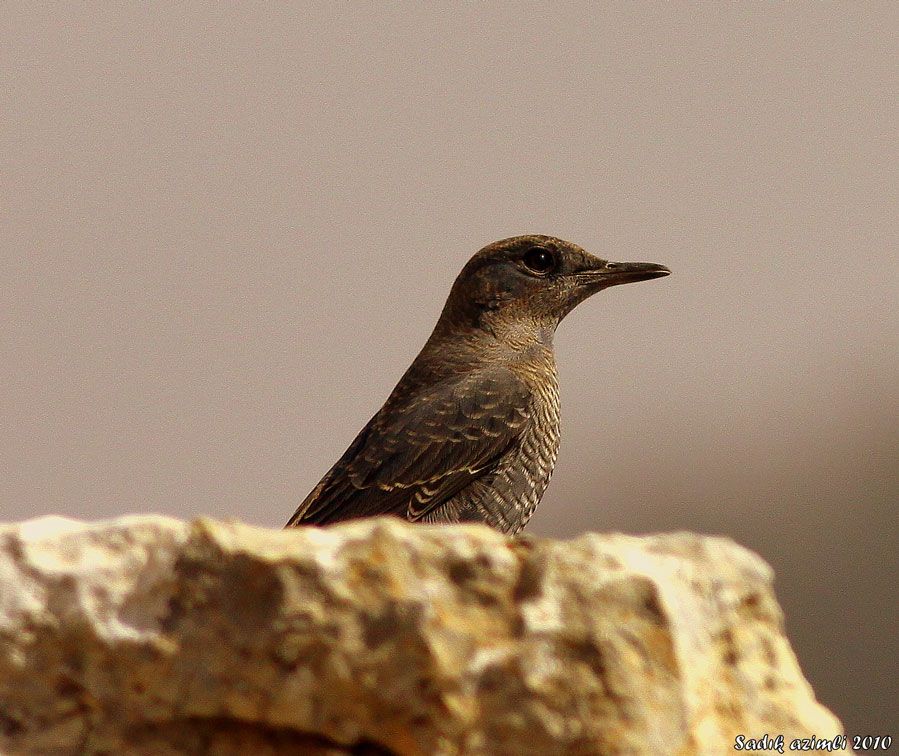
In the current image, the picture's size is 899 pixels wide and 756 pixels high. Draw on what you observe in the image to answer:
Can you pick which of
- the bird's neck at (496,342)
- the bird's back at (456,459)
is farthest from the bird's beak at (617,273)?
the bird's back at (456,459)

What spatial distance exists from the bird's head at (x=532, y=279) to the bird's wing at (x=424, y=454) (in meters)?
0.75

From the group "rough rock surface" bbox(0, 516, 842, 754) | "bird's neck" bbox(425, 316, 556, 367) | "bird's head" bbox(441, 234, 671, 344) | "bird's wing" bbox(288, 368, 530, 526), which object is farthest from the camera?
"bird's head" bbox(441, 234, 671, 344)

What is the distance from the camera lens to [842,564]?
25766 mm

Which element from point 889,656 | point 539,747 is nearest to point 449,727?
point 539,747

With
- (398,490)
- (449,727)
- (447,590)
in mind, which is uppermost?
(447,590)

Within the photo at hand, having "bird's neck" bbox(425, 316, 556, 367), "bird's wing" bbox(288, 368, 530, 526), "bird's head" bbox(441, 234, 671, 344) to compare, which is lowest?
"bird's wing" bbox(288, 368, 530, 526)

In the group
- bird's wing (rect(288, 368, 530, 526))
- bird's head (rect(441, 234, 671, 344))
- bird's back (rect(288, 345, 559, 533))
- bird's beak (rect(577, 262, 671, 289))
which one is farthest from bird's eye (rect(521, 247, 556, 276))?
bird's wing (rect(288, 368, 530, 526))

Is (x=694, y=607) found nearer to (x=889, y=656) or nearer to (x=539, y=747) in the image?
(x=539, y=747)

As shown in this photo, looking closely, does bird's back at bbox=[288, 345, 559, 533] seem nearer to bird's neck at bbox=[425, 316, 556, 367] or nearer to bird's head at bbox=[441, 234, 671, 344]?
bird's neck at bbox=[425, 316, 556, 367]

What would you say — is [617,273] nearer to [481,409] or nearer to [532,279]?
[532,279]

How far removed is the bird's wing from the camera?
7.82 meters

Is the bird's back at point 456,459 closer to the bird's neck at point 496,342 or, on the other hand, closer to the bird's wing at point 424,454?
the bird's wing at point 424,454

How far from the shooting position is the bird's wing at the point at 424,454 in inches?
308

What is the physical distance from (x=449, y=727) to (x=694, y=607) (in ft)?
2.42
